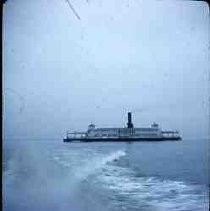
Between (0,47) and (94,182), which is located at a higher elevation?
(0,47)

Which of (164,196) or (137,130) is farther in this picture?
(137,130)

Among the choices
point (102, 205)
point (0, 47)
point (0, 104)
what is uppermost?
point (0, 47)

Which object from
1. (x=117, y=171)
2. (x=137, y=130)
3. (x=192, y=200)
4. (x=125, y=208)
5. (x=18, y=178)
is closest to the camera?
(x=125, y=208)

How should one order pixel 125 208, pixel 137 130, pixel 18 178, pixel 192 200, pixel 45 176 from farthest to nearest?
pixel 137 130 → pixel 45 176 → pixel 18 178 → pixel 192 200 → pixel 125 208

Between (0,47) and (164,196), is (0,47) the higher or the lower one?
the higher one

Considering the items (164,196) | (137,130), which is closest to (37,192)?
(164,196)

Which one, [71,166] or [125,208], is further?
[71,166]

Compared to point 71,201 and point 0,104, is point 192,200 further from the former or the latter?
point 0,104

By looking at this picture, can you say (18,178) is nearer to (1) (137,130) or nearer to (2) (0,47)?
(2) (0,47)

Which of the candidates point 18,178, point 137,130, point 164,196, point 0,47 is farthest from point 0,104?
point 137,130
